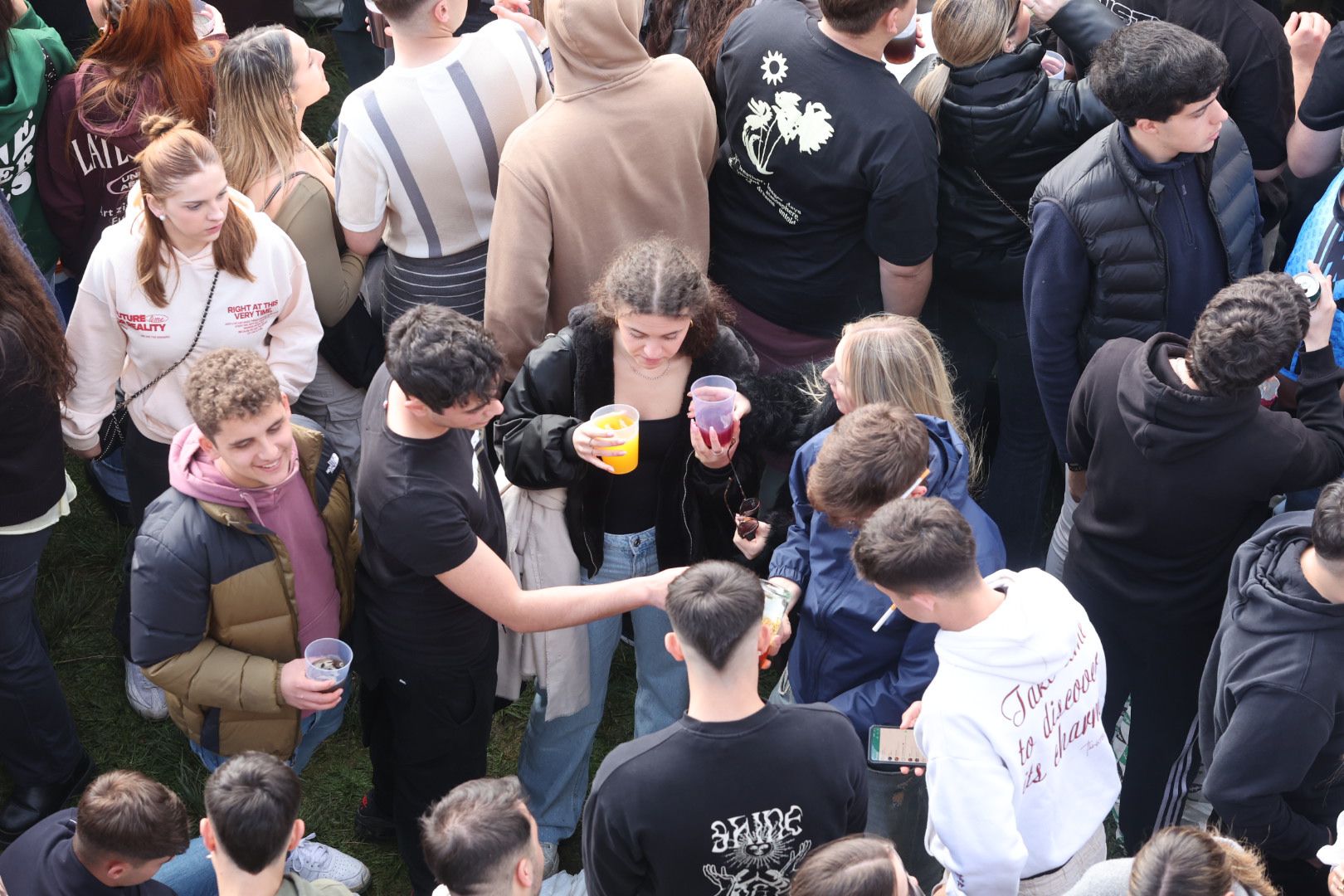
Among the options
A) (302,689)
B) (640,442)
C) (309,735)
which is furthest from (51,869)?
(640,442)

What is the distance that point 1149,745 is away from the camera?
402cm

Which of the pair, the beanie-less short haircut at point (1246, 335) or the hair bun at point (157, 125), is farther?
the hair bun at point (157, 125)

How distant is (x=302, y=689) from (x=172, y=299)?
1315 millimetres

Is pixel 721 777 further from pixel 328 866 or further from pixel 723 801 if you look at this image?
pixel 328 866

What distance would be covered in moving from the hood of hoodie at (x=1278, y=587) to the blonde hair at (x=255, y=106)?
10.7ft

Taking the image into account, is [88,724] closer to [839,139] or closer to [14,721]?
[14,721]

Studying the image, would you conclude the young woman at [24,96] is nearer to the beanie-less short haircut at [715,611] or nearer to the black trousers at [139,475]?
the black trousers at [139,475]

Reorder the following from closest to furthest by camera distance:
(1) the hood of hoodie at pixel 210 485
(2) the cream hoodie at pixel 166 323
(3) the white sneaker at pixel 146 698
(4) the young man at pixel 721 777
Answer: (4) the young man at pixel 721 777
(1) the hood of hoodie at pixel 210 485
(2) the cream hoodie at pixel 166 323
(3) the white sneaker at pixel 146 698

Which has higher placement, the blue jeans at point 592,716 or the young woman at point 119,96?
the young woman at point 119,96

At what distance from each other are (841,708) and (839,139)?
187cm

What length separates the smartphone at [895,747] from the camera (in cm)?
333

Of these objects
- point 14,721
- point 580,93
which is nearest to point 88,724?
point 14,721

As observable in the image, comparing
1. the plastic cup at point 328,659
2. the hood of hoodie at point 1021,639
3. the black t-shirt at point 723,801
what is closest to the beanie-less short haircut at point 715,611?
the black t-shirt at point 723,801

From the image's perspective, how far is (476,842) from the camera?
2.77 meters
